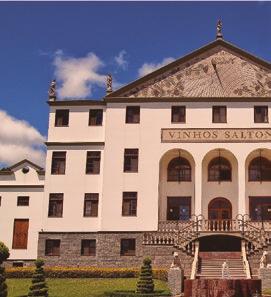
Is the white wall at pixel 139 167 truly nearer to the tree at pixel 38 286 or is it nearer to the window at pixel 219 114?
the window at pixel 219 114

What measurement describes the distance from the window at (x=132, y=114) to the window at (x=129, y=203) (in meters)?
5.49

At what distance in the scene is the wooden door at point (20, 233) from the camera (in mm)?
42656

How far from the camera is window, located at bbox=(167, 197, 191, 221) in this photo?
136ft

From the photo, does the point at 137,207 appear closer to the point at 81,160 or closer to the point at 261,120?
the point at 81,160

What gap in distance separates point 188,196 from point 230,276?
9986 millimetres

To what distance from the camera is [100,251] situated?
39469mm

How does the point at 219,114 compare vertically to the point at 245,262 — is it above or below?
above

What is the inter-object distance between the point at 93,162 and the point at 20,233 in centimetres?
788

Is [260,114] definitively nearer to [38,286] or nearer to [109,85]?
[109,85]

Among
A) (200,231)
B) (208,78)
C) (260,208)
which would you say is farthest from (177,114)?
(260,208)

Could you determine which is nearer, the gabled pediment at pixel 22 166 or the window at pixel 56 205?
the window at pixel 56 205

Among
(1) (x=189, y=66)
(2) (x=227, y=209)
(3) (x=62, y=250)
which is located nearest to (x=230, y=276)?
(2) (x=227, y=209)

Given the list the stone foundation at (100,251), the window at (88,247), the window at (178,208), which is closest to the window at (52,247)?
the stone foundation at (100,251)

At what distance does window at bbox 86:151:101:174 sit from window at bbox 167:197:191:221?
5.86m
